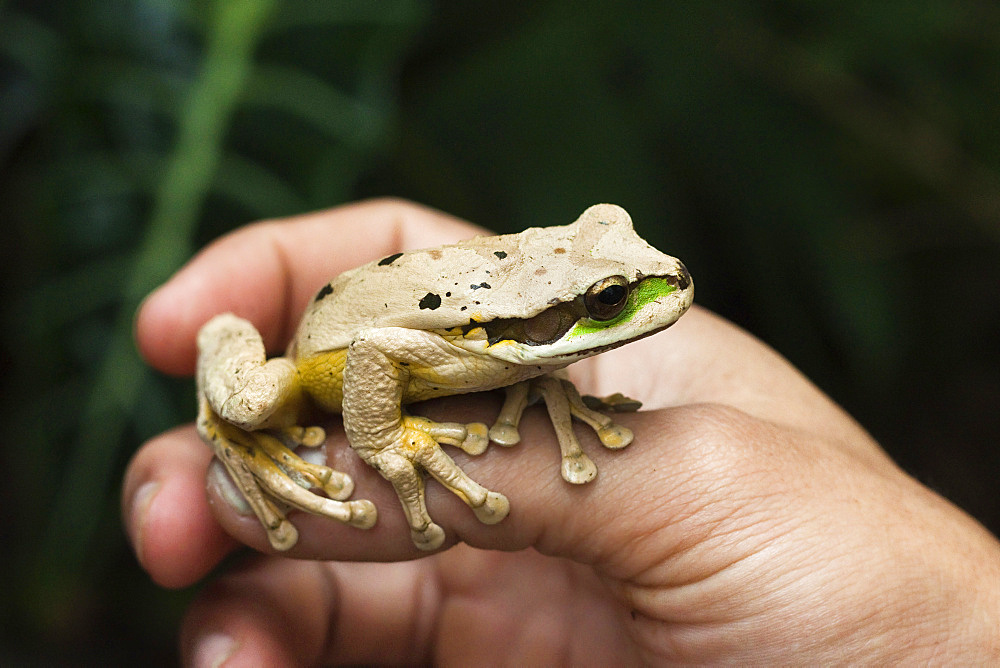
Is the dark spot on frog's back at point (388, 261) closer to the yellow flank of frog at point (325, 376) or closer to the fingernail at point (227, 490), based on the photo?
the yellow flank of frog at point (325, 376)

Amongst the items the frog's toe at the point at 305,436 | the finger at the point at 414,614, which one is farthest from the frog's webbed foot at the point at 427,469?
the finger at the point at 414,614

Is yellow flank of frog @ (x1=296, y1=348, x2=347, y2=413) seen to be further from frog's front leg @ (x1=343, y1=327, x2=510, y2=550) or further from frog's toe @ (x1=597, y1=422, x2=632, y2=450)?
frog's toe @ (x1=597, y1=422, x2=632, y2=450)

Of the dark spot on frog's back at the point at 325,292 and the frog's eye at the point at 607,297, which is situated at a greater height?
the frog's eye at the point at 607,297

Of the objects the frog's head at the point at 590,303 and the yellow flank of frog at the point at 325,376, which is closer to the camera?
the frog's head at the point at 590,303

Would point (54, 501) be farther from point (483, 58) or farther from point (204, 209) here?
point (483, 58)

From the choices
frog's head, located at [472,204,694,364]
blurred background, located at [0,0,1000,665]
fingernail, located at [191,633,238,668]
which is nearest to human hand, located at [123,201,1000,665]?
fingernail, located at [191,633,238,668]

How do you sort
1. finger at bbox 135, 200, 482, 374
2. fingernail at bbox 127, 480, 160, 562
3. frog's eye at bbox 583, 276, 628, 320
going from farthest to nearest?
finger at bbox 135, 200, 482, 374 < fingernail at bbox 127, 480, 160, 562 < frog's eye at bbox 583, 276, 628, 320

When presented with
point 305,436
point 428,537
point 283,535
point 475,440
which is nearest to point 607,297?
point 475,440
